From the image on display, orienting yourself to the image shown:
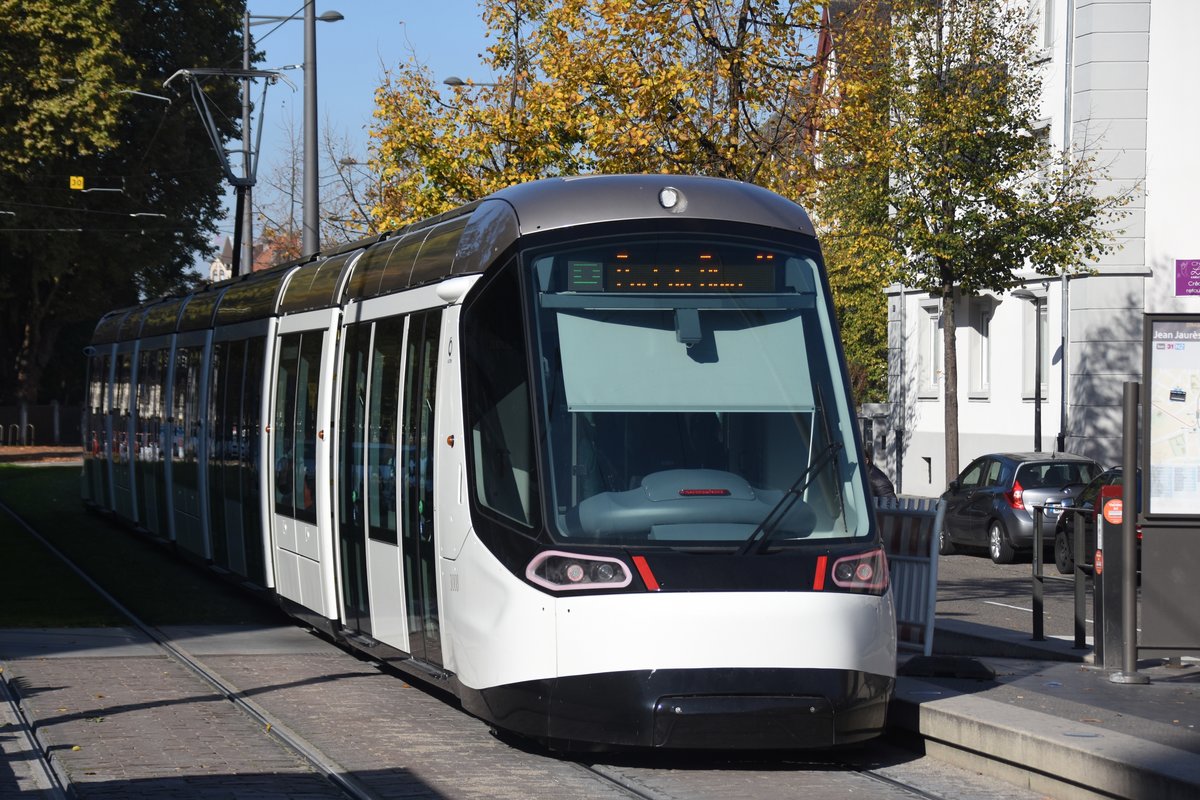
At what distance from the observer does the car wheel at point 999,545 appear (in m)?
25.3

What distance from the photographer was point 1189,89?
33375mm

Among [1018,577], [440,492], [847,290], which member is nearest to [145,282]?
[847,290]

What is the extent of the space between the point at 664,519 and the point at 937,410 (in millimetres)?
33073

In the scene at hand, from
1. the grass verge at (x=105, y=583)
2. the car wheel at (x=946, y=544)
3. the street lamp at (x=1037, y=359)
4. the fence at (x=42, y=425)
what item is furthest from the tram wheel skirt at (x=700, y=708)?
the fence at (x=42, y=425)

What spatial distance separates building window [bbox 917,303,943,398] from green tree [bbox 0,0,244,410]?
19.1 meters

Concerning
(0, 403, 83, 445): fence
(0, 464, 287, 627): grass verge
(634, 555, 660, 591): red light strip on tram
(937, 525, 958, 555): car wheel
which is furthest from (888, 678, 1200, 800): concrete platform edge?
(0, 403, 83, 445): fence

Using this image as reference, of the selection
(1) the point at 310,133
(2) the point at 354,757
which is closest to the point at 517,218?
(2) the point at 354,757

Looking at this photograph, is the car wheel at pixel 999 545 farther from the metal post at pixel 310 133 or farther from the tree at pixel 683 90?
the metal post at pixel 310 133

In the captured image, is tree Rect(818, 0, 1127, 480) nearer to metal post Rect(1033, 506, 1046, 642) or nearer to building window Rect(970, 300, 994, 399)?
building window Rect(970, 300, 994, 399)

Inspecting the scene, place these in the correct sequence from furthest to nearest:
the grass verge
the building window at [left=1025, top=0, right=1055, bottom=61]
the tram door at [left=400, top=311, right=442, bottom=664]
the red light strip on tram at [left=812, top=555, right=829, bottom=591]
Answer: the building window at [left=1025, top=0, right=1055, bottom=61] < the grass verge < the tram door at [left=400, top=311, right=442, bottom=664] < the red light strip on tram at [left=812, top=555, right=829, bottom=591]

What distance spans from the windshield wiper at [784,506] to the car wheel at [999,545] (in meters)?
17.0

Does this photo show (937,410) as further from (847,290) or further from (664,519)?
(664,519)

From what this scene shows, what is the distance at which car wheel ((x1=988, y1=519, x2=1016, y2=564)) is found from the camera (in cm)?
2530

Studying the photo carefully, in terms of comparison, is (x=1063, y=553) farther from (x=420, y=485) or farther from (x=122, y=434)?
(x=420, y=485)
